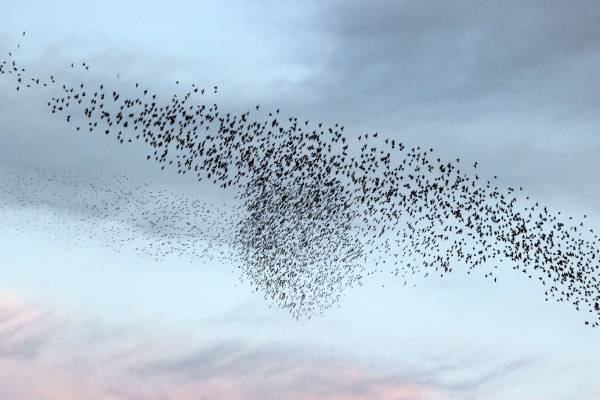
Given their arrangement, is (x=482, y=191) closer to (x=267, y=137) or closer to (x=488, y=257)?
(x=488, y=257)

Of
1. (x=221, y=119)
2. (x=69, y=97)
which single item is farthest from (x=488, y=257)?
(x=69, y=97)

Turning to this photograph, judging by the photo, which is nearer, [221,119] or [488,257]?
[221,119]

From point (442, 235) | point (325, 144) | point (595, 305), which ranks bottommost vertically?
point (595, 305)

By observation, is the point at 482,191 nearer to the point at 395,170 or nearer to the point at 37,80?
the point at 395,170

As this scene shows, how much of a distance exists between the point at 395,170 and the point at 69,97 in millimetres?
26618

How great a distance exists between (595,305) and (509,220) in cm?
1032

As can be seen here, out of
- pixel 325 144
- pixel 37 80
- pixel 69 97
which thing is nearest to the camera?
pixel 37 80

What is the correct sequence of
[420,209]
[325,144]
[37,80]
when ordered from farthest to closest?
[420,209] < [325,144] < [37,80]

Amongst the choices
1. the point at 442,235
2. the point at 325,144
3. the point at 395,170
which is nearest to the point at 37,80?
the point at 325,144

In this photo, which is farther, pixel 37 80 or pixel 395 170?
pixel 395 170

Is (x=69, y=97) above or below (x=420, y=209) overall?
above

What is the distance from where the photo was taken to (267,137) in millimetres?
71188

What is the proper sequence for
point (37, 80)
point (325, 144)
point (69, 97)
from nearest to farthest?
point (37, 80) → point (69, 97) → point (325, 144)

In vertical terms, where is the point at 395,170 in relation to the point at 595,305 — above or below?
above
